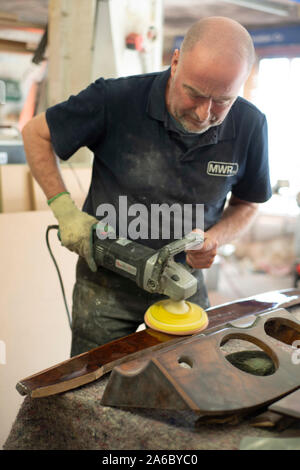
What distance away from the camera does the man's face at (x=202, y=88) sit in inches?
47.3

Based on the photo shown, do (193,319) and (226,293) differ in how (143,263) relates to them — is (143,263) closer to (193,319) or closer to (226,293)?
(193,319)

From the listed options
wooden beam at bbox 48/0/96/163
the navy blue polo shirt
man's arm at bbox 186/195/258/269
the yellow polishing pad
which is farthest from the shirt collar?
wooden beam at bbox 48/0/96/163

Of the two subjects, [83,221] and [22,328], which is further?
[22,328]

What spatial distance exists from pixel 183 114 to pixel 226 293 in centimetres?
357

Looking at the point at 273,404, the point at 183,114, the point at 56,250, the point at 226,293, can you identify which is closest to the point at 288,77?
the point at 226,293

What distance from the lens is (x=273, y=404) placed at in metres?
0.86

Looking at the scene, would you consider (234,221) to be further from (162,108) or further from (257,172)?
(162,108)

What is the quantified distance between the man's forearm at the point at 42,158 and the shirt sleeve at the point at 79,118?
2.5 inches

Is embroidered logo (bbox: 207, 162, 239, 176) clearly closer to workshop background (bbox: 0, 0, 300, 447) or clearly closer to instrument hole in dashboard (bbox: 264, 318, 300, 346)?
workshop background (bbox: 0, 0, 300, 447)

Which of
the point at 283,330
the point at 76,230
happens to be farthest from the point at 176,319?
the point at 76,230

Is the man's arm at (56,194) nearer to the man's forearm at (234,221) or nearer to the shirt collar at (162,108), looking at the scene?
the shirt collar at (162,108)

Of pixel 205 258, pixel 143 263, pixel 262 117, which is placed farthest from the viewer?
pixel 262 117
